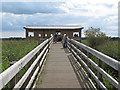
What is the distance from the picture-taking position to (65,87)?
493 cm

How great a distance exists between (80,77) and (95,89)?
61.9 inches

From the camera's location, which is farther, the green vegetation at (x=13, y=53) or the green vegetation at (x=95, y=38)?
the green vegetation at (x=95, y=38)

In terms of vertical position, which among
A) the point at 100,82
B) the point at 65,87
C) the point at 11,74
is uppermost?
the point at 11,74

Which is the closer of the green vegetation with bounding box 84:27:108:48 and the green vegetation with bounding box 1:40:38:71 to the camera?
the green vegetation with bounding box 1:40:38:71

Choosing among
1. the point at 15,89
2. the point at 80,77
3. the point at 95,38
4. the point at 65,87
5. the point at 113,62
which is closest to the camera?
the point at 15,89

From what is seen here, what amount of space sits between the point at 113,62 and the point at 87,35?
32385 mm

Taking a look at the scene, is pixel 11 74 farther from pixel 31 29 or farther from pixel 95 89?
pixel 31 29

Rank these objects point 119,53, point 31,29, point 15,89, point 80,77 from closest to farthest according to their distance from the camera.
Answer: point 15,89, point 80,77, point 119,53, point 31,29

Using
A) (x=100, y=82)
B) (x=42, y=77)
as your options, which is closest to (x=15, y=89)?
(x=100, y=82)

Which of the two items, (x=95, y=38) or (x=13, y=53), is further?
(x=95, y=38)

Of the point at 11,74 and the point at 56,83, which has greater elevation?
the point at 11,74

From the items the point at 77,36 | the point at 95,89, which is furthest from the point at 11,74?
the point at 77,36

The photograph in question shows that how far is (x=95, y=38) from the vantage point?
1307 inches

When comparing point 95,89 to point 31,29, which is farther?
point 31,29
